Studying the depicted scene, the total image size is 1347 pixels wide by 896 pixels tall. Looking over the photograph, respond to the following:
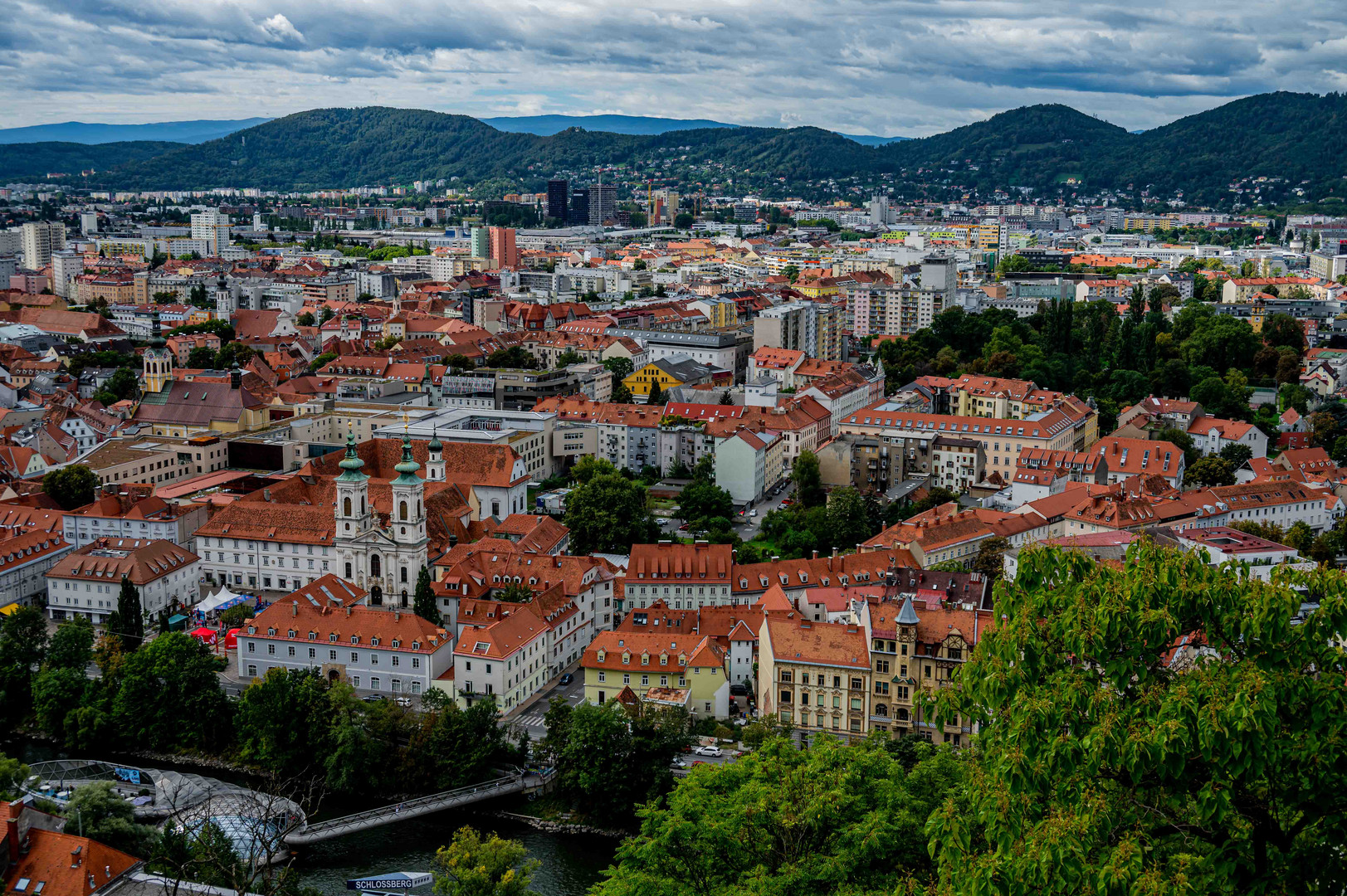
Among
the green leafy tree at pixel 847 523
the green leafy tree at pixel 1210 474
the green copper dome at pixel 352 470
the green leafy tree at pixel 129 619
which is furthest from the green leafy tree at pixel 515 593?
the green leafy tree at pixel 1210 474

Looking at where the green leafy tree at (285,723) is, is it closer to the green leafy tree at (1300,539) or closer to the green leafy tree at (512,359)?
the green leafy tree at (1300,539)

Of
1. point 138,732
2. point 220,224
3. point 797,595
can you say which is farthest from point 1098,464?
point 220,224

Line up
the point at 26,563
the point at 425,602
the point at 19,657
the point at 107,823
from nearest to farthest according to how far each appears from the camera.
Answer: the point at 107,823 → the point at 19,657 → the point at 425,602 → the point at 26,563

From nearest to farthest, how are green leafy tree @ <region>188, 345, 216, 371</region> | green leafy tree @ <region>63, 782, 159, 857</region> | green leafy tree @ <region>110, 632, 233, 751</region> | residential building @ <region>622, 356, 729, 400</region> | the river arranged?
green leafy tree @ <region>63, 782, 159, 857</region> < the river < green leafy tree @ <region>110, 632, 233, 751</region> < residential building @ <region>622, 356, 729, 400</region> < green leafy tree @ <region>188, 345, 216, 371</region>

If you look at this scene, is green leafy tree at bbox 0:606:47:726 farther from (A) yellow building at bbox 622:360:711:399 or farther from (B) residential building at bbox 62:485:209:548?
(A) yellow building at bbox 622:360:711:399

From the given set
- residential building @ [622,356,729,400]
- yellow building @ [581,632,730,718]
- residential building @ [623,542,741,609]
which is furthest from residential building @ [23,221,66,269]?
yellow building @ [581,632,730,718]

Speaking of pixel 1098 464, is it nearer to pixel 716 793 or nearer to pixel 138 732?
pixel 716 793

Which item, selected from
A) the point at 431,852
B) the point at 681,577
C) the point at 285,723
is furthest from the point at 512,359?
the point at 431,852

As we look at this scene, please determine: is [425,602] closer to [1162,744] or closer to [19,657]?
[19,657]
